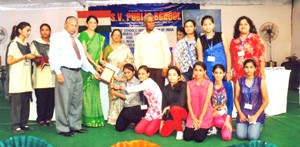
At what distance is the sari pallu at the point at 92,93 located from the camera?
168 inches

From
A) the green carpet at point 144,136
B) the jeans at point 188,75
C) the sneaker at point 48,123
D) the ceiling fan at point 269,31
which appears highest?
the ceiling fan at point 269,31

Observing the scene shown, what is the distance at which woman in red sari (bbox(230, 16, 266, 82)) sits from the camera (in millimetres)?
3719

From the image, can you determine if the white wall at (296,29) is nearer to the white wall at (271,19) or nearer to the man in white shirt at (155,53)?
the white wall at (271,19)

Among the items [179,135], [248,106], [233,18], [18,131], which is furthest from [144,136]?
[233,18]

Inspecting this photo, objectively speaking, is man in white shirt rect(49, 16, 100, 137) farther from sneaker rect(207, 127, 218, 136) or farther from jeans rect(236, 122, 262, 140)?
jeans rect(236, 122, 262, 140)

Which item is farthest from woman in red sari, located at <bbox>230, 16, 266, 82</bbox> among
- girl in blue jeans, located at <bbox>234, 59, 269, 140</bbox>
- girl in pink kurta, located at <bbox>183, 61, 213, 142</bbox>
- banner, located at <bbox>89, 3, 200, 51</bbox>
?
banner, located at <bbox>89, 3, 200, 51</bbox>

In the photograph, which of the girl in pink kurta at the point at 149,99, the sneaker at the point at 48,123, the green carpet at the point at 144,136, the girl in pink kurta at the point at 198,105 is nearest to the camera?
the green carpet at the point at 144,136

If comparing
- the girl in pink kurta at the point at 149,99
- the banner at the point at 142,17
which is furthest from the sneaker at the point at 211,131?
the banner at the point at 142,17

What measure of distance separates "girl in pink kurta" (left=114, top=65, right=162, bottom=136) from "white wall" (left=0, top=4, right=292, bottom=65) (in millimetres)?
5464

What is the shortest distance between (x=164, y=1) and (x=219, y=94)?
17.5 ft

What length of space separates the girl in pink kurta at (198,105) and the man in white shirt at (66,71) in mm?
1265

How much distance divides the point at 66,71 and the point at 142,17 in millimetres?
5306

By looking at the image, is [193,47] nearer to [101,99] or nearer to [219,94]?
[219,94]

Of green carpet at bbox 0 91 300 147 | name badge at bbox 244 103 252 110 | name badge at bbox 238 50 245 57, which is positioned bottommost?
green carpet at bbox 0 91 300 147
